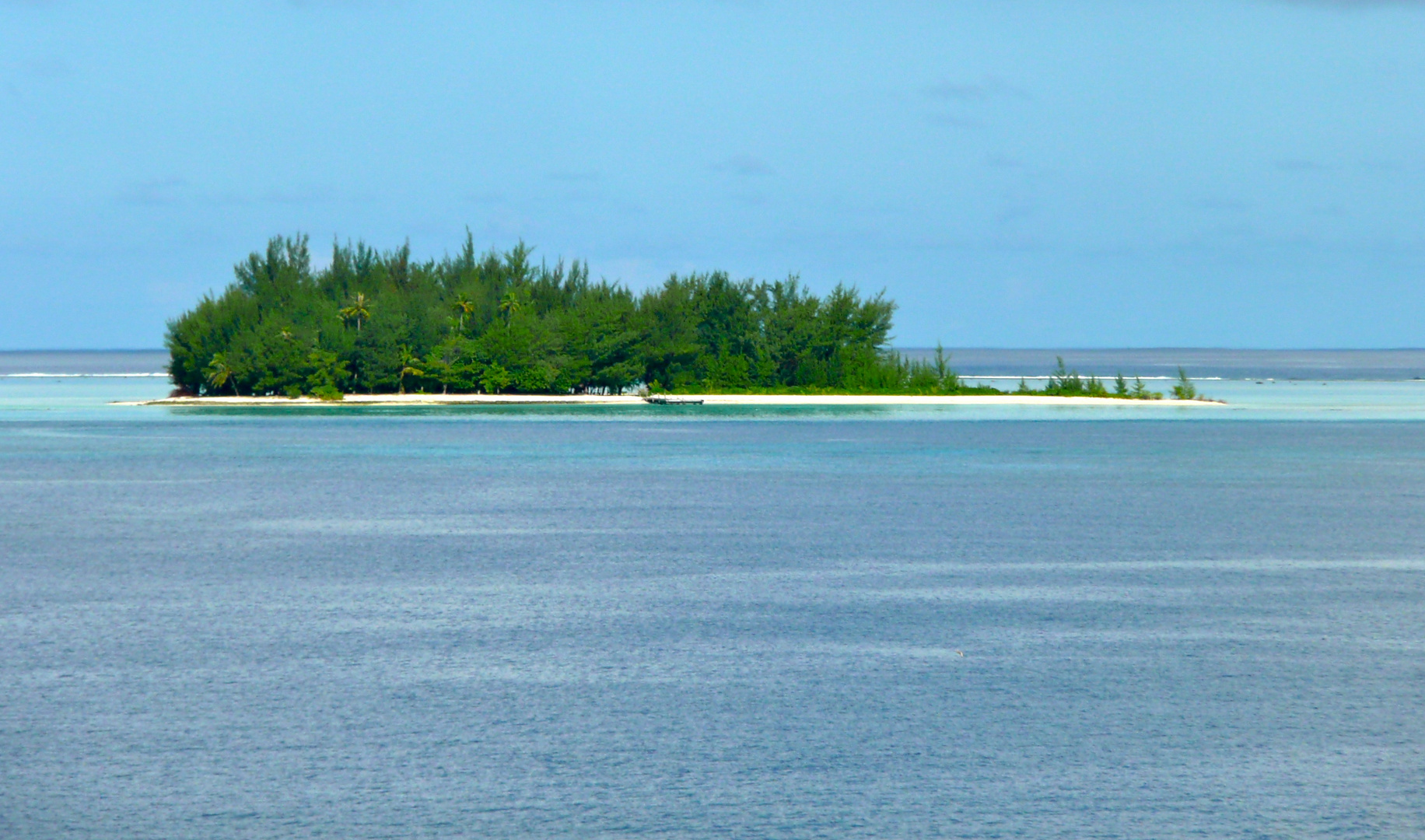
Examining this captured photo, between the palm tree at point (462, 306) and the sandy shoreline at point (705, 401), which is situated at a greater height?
the palm tree at point (462, 306)

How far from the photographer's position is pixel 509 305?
75312 mm

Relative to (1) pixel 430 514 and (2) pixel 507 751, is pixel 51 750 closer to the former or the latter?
(2) pixel 507 751

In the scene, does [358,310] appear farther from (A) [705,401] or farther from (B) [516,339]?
(A) [705,401]

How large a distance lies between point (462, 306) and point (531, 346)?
4982 millimetres

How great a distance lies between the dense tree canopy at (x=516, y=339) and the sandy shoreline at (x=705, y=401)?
0.96 metres

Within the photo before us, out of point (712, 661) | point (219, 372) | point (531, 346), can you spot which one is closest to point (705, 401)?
point (531, 346)

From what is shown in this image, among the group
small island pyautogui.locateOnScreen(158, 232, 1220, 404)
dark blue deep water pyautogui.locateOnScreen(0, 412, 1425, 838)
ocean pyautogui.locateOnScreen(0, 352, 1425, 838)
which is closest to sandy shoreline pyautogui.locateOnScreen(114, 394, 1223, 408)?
small island pyautogui.locateOnScreen(158, 232, 1220, 404)

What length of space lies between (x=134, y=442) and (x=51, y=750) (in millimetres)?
35934

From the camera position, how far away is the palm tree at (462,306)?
75.5m

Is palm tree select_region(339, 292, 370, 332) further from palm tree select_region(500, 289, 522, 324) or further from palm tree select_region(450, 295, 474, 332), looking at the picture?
palm tree select_region(500, 289, 522, 324)

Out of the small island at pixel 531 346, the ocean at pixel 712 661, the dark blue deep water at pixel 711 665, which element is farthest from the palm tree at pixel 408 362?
the dark blue deep water at pixel 711 665

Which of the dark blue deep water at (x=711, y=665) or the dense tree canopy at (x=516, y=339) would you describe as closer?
the dark blue deep water at (x=711, y=665)

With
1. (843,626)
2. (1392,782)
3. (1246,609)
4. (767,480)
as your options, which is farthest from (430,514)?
(1392,782)

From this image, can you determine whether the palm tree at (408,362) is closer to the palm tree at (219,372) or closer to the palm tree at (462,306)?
the palm tree at (462,306)
